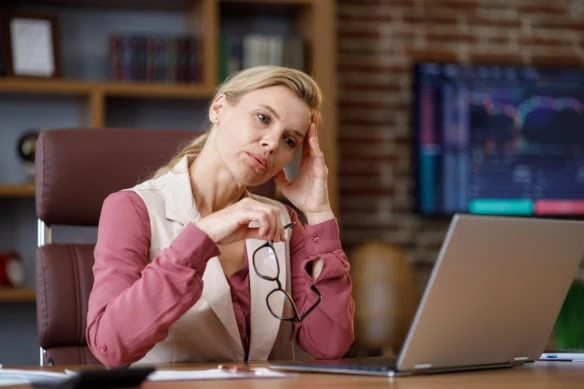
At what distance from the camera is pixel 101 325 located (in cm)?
175

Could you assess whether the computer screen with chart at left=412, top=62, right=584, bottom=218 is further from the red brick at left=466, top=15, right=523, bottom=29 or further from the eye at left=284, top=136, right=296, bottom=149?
the eye at left=284, top=136, right=296, bottom=149

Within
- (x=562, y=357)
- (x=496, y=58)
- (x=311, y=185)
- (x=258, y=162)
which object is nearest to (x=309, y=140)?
(x=311, y=185)

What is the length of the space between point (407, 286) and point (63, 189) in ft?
7.03

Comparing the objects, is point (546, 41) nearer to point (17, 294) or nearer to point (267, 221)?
point (17, 294)

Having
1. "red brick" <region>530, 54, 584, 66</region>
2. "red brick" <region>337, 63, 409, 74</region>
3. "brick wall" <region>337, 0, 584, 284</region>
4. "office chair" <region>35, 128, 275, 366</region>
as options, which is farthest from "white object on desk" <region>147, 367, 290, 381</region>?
"red brick" <region>530, 54, 584, 66</region>

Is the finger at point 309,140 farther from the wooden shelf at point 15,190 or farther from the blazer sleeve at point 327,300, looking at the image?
the wooden shelf at point 15,190

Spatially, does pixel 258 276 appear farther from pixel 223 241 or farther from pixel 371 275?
pixel 371 275

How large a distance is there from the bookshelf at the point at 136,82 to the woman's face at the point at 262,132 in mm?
2020

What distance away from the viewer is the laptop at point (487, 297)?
4.61ft

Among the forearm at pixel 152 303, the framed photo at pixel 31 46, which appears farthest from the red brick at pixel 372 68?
the forearm at pixel 152 303

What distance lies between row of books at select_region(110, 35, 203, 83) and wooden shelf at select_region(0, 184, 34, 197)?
1.76ft

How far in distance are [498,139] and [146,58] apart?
149 centimetres

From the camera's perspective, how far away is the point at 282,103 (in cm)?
198

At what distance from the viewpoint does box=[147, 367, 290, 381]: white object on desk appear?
4.73 feet
